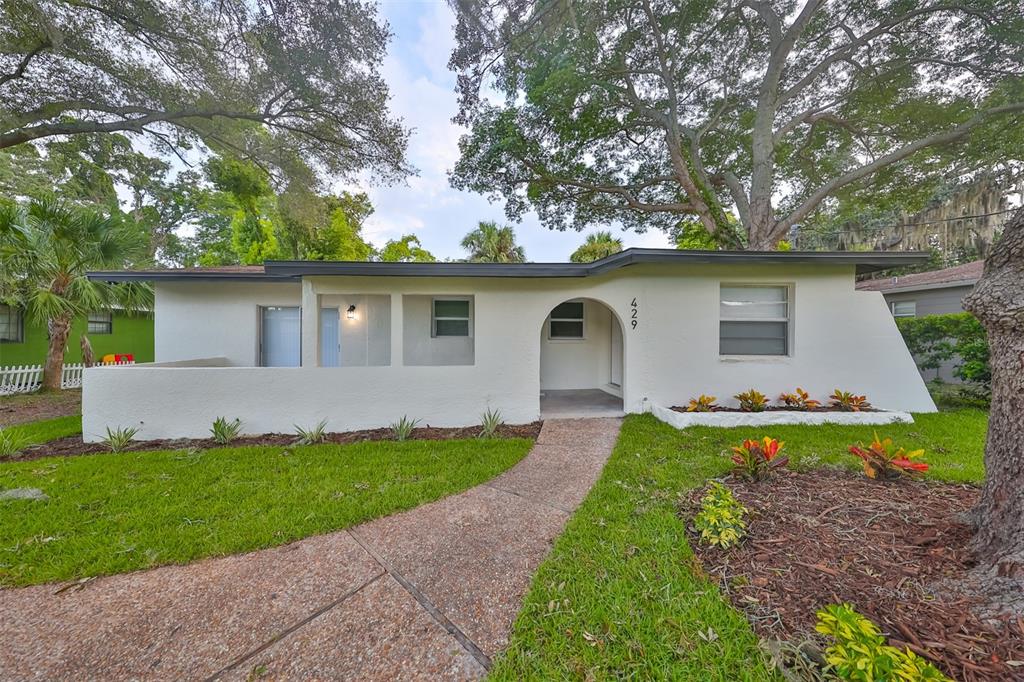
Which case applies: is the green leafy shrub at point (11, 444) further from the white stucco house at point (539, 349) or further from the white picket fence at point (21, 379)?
the white picket fence at point (21, 379)

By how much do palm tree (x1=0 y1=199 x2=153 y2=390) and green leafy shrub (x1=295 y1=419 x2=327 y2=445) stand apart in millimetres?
7258

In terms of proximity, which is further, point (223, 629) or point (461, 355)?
point (461, 355)

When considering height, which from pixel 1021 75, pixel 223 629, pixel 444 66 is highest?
pixel 444 66

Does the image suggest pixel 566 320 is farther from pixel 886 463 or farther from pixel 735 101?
pixel 735 101

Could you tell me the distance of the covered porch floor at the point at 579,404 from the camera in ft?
21.8

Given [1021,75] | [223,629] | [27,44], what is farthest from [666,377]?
[27,44]

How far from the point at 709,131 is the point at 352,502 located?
14.2 meters

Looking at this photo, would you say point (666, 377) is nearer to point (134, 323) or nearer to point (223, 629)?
point (223, 629)

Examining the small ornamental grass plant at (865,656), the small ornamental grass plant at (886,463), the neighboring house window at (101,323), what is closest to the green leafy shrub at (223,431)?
the small ornamental grass plant at (865,656)

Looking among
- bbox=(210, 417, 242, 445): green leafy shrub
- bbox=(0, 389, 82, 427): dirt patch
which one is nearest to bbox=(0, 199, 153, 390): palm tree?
bbox=(0, 389, 82, 427): dirt patch

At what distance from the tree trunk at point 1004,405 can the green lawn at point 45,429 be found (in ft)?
33.6

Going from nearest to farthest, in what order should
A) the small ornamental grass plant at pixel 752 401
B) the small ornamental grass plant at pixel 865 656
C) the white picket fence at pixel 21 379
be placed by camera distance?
the small ornamental grass plant at pixel 865 656 < the small ornamental grass plant at pixel 752 401 < the white picket fence at pixel 21 379

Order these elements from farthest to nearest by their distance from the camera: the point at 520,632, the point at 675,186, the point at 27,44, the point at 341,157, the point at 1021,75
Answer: the point at 675,186, the point at 341,157, the point at 1021,75, the point at 27,44, the point at 520,632

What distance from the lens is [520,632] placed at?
2008mm
